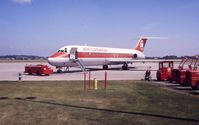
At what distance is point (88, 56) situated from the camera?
4541cm

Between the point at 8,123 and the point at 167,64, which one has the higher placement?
the point at 167,64

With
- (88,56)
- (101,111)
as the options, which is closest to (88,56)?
(88,56)

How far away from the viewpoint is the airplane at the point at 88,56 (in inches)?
1594

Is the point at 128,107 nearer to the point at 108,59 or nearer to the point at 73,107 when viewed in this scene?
the point at 73,107

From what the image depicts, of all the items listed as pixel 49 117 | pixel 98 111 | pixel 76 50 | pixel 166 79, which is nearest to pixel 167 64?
pixel 166 79

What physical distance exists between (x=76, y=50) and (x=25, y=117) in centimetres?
3085

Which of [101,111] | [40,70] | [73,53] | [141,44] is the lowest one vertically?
[101,111]

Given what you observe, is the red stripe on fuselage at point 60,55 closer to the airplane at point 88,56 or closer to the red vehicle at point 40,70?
the airplane at point 88,56

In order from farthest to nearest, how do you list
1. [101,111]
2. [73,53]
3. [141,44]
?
[141,44] < [73,53] < [101,111]

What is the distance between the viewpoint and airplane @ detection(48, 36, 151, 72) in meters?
40.5

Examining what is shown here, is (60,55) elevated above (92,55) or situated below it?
below

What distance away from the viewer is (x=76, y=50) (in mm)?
42625

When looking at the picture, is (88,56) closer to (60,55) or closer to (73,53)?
(73,53)

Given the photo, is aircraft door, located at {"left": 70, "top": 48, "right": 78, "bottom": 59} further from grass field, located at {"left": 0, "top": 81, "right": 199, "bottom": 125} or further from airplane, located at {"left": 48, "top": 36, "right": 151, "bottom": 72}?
grass field, located at {"left": 0, "top": 81, "right": 199, "bottom": 125}
